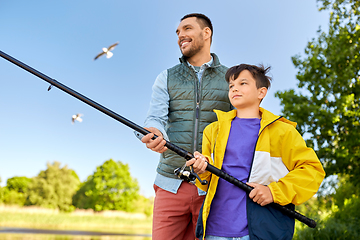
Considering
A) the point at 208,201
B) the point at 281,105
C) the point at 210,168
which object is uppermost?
the point at 281,105

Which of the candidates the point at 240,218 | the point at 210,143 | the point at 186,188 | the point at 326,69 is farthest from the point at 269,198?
the point at 326,69

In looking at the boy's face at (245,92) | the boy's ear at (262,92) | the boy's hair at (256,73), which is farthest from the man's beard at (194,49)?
the boy's ear at (262,92)

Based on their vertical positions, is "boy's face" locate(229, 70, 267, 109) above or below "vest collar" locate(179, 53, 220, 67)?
below

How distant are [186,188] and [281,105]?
9.99m

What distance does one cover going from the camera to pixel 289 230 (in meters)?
2.25

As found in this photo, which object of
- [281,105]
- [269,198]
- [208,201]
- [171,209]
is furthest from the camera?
[281,105]

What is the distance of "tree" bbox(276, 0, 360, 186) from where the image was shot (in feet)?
34.9

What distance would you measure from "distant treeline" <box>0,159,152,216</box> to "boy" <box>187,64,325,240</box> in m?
30.0

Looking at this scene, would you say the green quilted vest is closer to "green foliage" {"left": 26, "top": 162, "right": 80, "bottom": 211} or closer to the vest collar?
the vest collar

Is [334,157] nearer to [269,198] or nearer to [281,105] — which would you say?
[281,105]

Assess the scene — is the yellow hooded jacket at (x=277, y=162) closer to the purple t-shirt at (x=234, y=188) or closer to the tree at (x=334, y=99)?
the purple t-shirt at (x=234, y=188)

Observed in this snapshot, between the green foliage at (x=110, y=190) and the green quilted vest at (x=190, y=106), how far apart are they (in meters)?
29.9

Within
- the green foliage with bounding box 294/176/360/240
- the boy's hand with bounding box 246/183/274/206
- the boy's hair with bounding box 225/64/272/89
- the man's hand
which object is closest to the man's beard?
the boy's hair with bounding box 225/64/272/89

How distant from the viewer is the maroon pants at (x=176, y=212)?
289 centimetres
